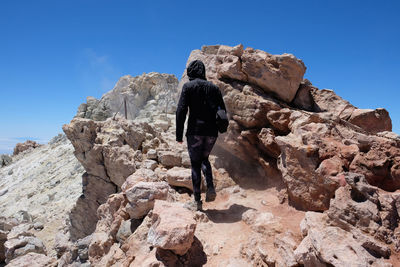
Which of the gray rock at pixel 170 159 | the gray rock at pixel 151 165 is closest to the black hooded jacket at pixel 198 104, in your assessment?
the gray rock at pixel 170 159

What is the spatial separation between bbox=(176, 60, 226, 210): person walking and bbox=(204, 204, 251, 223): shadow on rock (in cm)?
28

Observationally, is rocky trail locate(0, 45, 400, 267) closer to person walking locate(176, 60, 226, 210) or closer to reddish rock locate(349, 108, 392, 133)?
reddish rock locate(349, 108, 392, 133)

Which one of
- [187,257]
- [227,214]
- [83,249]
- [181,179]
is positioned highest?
[181,179]

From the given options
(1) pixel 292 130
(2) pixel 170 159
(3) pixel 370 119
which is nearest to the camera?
(1) pixel 292 130

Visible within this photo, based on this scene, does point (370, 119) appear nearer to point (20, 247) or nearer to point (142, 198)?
point (142, 198)

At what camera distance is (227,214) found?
4.38m

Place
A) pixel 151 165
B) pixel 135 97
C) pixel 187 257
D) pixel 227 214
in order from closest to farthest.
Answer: pixel 187 257 → pixel 227 214 → pixel 151 165 → pixel 135 97

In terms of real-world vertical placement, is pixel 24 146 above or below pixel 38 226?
above

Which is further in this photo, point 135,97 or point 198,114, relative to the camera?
point 135,97

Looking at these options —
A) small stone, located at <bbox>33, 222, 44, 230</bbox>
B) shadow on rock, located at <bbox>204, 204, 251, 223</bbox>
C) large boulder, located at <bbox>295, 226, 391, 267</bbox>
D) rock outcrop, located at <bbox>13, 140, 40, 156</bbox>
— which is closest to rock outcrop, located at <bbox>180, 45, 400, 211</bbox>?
shadow on rock, located at <bbox>204, 204, 251, 223</bbox>

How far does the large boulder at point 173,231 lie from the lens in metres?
2.87

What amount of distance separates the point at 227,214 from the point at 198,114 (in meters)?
1.98

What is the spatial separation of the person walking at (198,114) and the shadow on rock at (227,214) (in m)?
0.28

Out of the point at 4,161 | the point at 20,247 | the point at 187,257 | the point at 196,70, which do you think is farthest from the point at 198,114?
A: the point at 4,161
